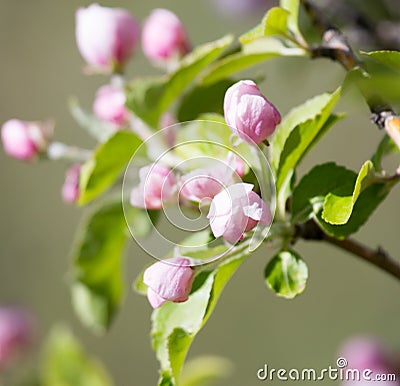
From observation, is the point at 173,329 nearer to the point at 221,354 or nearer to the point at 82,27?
the point at 82,27

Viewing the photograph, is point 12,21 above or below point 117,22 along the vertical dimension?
above

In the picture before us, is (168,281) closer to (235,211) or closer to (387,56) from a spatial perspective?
(235,211)

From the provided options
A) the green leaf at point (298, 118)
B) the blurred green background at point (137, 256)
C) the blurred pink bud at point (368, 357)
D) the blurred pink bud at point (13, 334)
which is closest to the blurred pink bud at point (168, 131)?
the green leaf at point (298, 118)

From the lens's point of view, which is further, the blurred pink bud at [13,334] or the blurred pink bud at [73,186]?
the blurred pink bud at [13,334]

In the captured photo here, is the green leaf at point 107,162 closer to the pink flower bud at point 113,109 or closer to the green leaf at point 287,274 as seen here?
the pink flower bud at point 113,109

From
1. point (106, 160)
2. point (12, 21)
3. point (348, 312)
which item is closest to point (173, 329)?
point (106, 160)

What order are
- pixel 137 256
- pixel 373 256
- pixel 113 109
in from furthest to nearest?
1. pixel 137 256
2. pixel 113 109
3. pixel 373 256

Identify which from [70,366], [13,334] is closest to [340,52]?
[70,366]
